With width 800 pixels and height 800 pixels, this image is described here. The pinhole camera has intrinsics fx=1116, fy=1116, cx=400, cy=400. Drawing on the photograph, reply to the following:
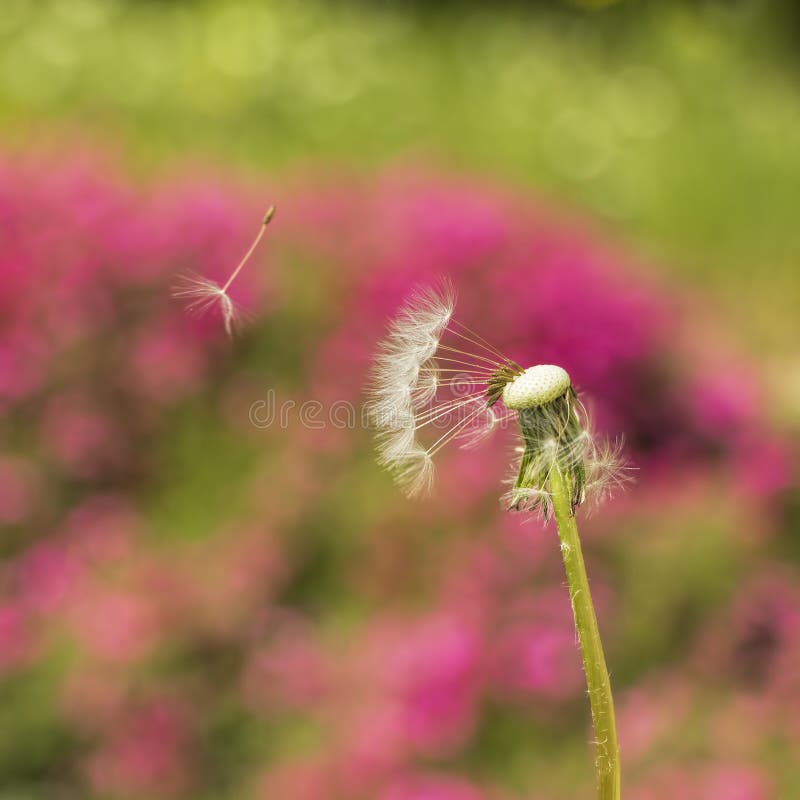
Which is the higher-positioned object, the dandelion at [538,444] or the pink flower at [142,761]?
the pink flower at [142,761]

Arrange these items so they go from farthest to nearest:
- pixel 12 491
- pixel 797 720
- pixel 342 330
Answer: pixel 342 330 → pixel 12 491 → pixel 797 720

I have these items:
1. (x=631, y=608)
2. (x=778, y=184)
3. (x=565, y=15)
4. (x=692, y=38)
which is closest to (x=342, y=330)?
(x=631, y=608)

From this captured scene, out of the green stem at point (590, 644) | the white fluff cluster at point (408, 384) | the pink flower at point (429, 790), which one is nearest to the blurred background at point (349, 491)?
the pink flower at point (429, 790)

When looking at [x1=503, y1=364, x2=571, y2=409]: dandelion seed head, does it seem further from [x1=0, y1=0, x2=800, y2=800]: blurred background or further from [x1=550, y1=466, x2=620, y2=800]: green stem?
[x1=0, y1=0, x2=800, y2=800]: blurred background

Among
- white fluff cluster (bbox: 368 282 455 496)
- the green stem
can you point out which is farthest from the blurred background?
the green stem

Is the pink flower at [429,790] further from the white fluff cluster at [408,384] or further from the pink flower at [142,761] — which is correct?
the white fluff cluster at [408,384]

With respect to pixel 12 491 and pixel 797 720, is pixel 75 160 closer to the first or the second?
pixel 12 491
